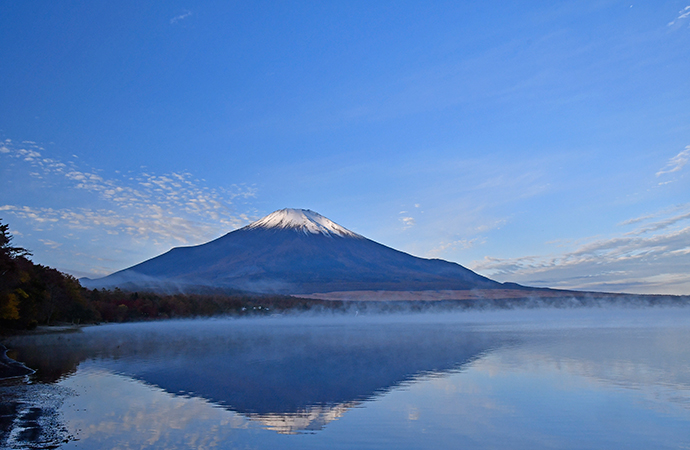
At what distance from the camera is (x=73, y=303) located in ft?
263

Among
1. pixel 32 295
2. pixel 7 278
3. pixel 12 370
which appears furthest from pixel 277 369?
pixel 32 295

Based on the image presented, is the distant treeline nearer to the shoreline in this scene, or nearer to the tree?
A: the tree

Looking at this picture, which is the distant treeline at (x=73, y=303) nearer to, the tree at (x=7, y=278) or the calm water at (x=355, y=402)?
the tree at (x=7, y=278)

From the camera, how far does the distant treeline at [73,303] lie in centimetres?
4322

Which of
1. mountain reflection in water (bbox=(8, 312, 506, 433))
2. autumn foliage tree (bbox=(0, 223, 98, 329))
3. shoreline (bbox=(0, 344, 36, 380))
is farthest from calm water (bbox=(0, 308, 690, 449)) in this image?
autumn foliage tree (bbox=(0, 223, 98, 329))

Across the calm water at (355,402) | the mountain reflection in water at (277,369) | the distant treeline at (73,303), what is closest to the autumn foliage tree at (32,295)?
the distant treeline at (73,303)

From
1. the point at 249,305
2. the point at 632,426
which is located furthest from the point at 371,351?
the point at 249,305

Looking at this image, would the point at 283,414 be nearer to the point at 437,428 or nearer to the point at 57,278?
the point at 437,428

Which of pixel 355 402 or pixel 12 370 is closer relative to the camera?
pixel 355 402

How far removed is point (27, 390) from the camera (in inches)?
786

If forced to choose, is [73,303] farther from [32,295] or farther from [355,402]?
[355,402]

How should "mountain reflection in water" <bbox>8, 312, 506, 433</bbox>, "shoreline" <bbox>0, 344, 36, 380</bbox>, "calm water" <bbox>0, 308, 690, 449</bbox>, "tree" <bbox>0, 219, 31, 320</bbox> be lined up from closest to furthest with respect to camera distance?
"calm water" <bbox>0, 308, 690, 449</bbox> < "mountain reflection in water" <bbox>8, 312, 506, 433</bbox> < "shoreline" <bbox>0, 344, 36, 380</bbox> < "tree" <bbox>0, 219, 31, 320</bbox>

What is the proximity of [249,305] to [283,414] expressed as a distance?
451ft

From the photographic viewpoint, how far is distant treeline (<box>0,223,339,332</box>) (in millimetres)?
43219
